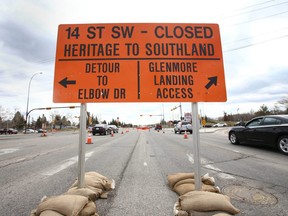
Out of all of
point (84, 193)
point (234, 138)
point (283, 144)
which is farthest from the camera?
point (234, 138)

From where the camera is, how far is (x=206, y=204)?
2.38m

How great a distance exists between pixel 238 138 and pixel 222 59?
921 cm

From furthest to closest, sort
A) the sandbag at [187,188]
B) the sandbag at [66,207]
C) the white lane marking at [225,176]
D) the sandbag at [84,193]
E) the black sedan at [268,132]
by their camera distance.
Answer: the black sedan at [268,132] < the white lane marking at [225,176] < the sandbag at [187,188] < the sandbag at [84,193] < the sandbag at [66,207]

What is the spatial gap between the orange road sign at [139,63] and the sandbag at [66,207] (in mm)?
1440

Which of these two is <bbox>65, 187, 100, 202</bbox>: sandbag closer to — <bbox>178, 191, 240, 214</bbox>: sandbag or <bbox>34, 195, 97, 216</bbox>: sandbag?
<bbox>34, 195, 97, 216</bbox>: sandbag

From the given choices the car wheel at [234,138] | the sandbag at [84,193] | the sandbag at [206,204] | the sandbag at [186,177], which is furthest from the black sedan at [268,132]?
the sandbag at [84,193]

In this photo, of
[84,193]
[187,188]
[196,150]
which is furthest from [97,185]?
[196,150]

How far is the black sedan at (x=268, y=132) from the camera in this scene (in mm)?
7914

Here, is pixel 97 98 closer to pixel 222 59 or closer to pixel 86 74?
pixel 86 74

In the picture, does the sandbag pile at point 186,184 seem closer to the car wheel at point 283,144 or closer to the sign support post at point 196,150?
the sign support post at point 196,150

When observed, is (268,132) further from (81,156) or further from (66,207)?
(66,207)

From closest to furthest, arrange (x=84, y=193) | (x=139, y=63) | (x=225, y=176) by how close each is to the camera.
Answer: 1. (x=84, y=193)
2. (x=139, y=63)
3. (x=225, y=176)

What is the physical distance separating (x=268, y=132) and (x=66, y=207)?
8.95 metres

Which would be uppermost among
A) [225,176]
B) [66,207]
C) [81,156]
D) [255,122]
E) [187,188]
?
[255,122]
